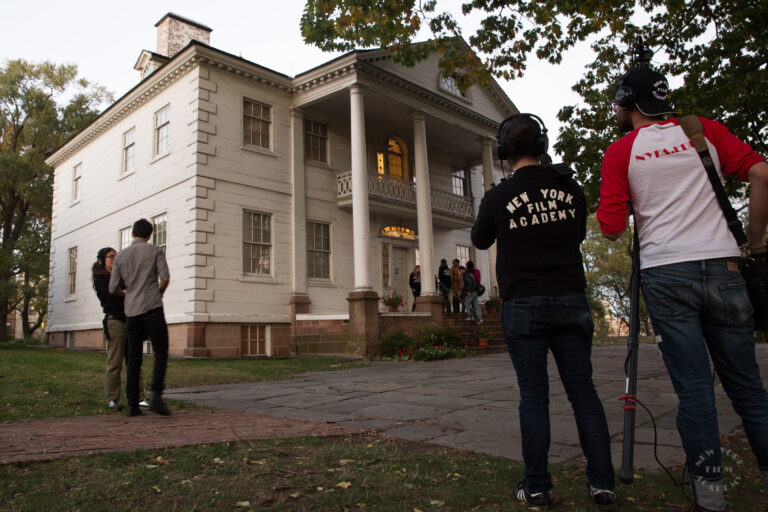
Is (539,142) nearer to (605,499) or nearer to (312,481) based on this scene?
(605,499)

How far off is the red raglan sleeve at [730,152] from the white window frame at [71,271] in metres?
22.9

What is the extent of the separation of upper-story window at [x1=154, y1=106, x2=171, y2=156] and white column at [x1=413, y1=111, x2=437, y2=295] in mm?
7426

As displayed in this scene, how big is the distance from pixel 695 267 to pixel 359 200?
12731 millimetres

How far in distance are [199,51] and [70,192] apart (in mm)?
10946

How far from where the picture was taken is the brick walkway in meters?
3.74

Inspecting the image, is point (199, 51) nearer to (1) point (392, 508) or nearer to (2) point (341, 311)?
(2) point (341, 311)

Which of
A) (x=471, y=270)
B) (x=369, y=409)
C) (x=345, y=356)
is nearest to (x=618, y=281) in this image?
(x=471, y=270)

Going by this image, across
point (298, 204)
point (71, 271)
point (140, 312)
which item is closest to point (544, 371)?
point (140, 312)

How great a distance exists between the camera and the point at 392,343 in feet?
45.4

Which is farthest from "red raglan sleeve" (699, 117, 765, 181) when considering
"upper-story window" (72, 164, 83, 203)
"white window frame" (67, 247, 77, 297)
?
"upper-story window" (72, 164, 83, 203)

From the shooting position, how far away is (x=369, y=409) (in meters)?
5.75

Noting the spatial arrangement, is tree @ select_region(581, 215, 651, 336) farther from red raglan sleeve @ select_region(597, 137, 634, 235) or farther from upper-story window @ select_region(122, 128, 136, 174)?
red raglan sleeve @ select_region(597, 137, 634, 235)

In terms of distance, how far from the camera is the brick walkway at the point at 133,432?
3738 mm

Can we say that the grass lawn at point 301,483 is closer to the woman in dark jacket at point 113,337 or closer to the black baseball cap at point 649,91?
the black baseball cap at point 649,91
